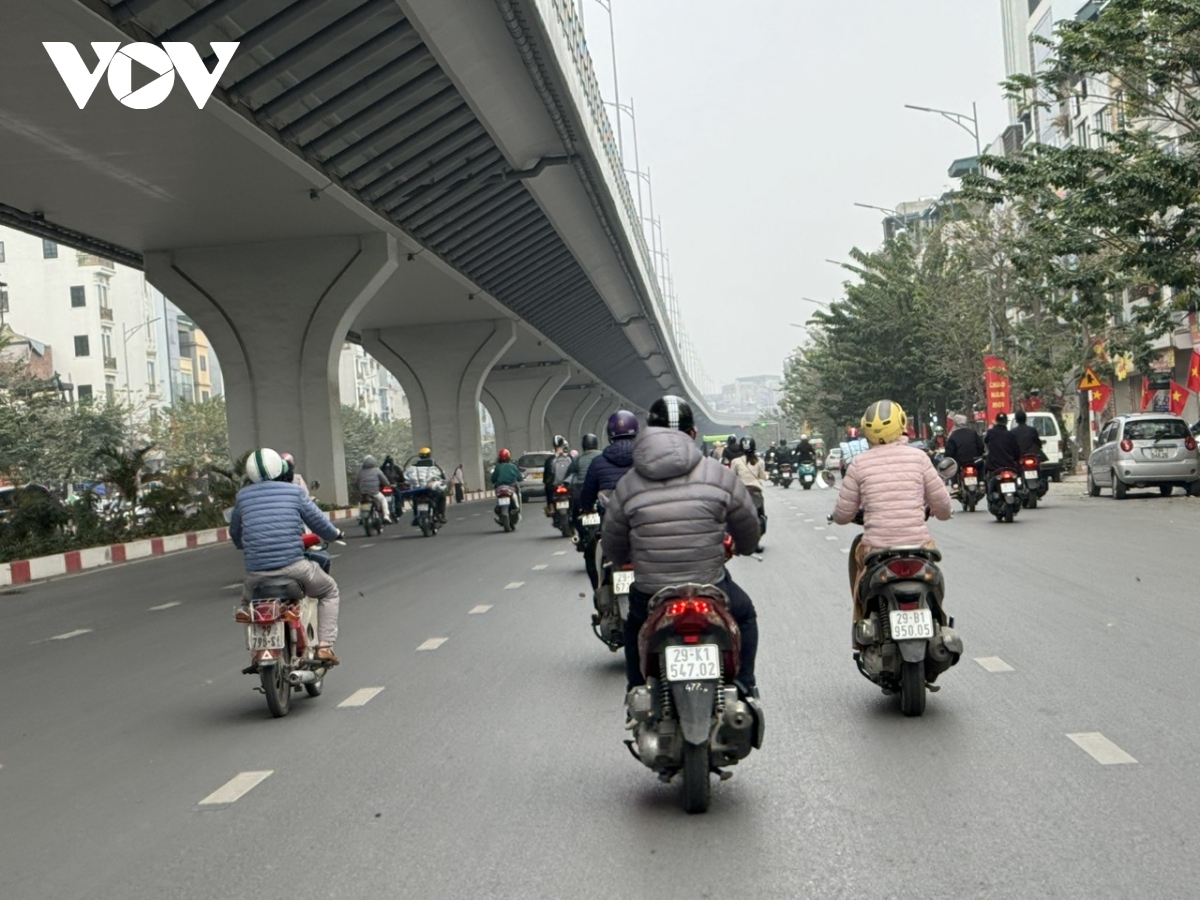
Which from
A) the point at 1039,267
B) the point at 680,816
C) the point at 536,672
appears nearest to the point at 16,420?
the point at 1039,267

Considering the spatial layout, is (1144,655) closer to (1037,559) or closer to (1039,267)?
(1037,559)

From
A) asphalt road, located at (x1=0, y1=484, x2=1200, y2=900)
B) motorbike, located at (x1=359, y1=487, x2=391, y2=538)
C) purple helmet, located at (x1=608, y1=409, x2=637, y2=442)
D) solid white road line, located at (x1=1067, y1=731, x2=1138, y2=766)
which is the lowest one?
solid white road line, located at (x1=1067, y1=731, x2=1138, y2=766)

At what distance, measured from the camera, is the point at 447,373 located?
177 ft

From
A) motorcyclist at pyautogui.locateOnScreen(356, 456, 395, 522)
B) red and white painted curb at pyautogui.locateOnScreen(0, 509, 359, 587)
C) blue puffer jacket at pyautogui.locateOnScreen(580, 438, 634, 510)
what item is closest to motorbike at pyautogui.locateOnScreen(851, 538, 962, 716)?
blue puffer jacket at pyautogui.locateOnScreen(580, 438, 634, 510)

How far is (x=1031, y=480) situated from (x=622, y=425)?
17295 mm

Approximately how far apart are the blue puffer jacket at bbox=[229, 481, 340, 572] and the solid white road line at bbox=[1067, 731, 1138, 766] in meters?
4.04

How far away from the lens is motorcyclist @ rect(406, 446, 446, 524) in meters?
26.7

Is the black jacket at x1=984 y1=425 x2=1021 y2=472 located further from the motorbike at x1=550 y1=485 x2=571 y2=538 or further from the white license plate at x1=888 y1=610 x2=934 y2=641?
the white license plate at x1=888 y1=610 x2=934 y2=641

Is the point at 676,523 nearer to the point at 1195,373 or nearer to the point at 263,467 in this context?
the point at 263,467

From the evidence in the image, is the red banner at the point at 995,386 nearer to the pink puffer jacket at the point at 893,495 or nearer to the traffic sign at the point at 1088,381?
the traffic sign at the point at 1088,381

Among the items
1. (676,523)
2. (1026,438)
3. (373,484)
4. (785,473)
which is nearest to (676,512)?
(676,523)

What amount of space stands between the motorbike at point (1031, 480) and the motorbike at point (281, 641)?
16666mm

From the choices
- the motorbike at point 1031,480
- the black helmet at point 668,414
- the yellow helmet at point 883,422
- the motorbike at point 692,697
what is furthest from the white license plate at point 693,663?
the motorbike at point 1031,480

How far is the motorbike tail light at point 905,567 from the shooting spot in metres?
7.36
